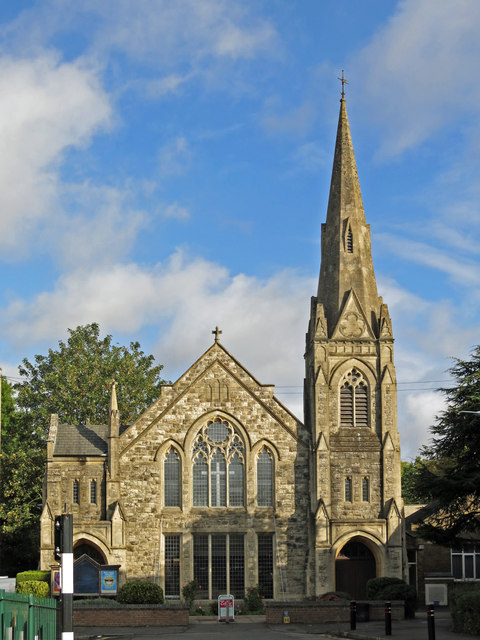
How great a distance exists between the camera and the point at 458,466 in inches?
1357

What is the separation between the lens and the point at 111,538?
1773 inches

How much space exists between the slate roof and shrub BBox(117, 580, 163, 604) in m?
8.08

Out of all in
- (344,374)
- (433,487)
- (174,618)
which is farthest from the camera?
(344,374)

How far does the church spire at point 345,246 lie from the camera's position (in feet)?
162

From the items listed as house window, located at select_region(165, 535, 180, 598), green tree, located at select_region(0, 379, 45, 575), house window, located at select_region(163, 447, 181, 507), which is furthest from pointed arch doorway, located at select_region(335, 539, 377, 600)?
green tree, located at select_region(0, 379, 45, 575)

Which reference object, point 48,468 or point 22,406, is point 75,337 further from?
point 48,468

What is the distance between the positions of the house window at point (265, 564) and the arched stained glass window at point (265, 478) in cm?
163

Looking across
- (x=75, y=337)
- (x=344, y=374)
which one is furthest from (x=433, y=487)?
(x=75, y=337)

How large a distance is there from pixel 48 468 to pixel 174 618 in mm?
12503

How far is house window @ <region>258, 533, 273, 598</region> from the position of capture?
45719 mm

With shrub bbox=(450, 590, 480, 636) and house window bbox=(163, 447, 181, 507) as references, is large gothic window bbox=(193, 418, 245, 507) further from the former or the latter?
shrub bbox=(450, 590, 480, 636)

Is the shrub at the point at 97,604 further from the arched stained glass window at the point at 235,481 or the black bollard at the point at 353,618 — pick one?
the arched stained glass window at the point at 235,481

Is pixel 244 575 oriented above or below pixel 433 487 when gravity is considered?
below

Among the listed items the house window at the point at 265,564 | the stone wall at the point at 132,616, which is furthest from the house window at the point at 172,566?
the stone wall at the point at 132,616
